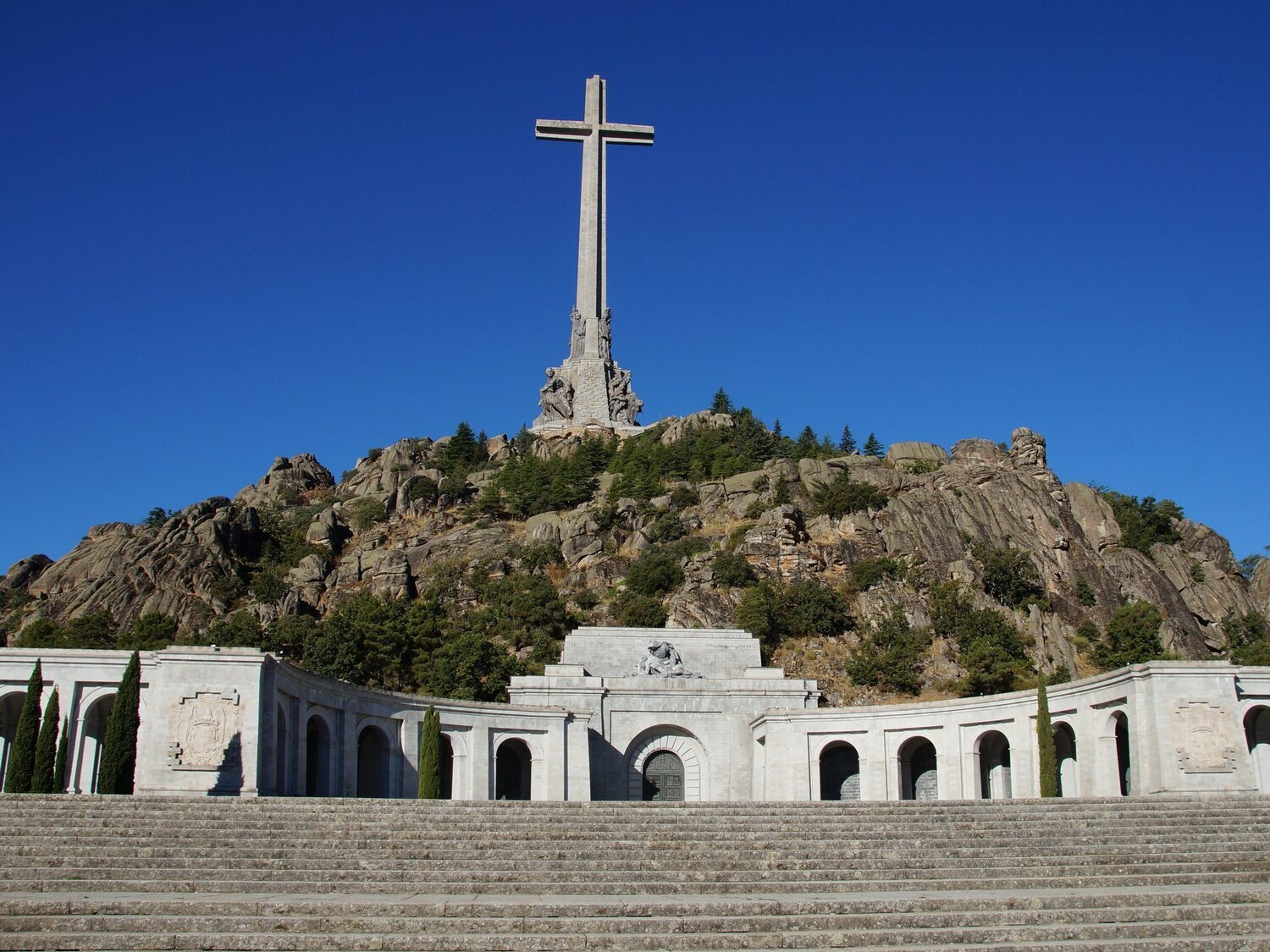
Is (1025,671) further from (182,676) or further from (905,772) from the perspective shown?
(182,676)

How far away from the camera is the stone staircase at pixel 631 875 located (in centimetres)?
1608

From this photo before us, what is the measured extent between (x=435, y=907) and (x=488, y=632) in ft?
165

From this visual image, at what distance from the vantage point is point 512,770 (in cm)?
4256

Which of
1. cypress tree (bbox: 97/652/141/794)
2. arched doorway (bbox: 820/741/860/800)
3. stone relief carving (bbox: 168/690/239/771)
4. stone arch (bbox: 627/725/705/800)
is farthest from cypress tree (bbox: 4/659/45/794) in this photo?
arched doorway (bbox: 820/741/860/800)

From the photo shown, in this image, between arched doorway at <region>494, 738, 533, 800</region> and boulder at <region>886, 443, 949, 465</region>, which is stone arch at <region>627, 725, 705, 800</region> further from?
boulder at <region>886, 443, 949, 465</region>

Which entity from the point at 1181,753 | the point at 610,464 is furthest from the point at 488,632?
the point at 1181,753

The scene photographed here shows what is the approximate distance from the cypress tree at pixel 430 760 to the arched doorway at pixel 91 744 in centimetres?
810

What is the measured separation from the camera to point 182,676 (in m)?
29.7

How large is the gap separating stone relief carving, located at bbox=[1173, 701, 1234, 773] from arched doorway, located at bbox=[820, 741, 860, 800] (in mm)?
12757

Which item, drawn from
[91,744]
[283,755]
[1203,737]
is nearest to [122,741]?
[283,755]

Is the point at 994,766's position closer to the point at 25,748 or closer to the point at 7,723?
the point at 25,748

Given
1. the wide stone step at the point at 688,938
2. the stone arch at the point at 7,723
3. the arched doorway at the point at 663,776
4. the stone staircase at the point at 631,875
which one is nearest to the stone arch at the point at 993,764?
the arched doorway at the point at 663,776

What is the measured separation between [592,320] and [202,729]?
213ft

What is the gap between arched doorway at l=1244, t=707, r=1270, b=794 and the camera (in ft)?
111
